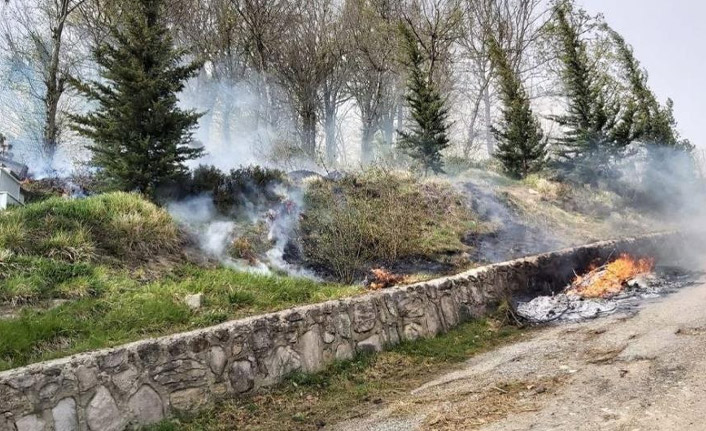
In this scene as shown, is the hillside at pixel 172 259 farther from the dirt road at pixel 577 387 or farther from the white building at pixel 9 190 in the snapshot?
the dirt road at pixel 577 387

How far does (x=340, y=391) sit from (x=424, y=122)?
1429cm

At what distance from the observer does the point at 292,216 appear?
9.73 m

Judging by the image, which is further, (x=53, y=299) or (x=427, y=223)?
(x=427, y=223)

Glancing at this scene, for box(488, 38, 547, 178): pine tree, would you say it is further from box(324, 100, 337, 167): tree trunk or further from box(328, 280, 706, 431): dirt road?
box(328, 280, 706, 431): dirt road

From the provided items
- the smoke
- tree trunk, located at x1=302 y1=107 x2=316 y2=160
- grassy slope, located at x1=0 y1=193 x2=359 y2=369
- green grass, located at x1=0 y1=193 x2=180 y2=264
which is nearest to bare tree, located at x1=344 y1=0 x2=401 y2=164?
tree trunk, located at x1=302 y1=107 x2=316 y2=160

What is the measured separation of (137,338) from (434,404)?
109 inches

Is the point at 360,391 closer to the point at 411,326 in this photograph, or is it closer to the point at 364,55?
the point at 411,326

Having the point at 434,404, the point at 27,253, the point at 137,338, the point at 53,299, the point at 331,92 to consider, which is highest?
the point at 331,92

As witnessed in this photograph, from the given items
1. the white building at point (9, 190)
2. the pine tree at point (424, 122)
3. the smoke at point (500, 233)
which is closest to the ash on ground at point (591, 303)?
the smoke at point (500, 233)

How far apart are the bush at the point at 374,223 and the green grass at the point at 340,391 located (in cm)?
223

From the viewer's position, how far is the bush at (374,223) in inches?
324

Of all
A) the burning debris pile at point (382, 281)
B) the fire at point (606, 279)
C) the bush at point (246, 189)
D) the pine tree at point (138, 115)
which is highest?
the pine tree at point (138, 115)

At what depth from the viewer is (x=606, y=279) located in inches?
360

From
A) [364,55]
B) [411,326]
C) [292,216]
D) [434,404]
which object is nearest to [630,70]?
[364,55]
